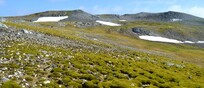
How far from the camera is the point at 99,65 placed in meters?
39.7

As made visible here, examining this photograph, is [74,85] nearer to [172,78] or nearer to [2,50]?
[2,50]

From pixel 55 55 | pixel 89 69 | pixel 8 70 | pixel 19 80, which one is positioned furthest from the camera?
pixel 55 55

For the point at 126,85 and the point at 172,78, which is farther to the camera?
the point at 172,78

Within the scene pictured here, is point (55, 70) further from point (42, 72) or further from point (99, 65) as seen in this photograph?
point (99, 65)

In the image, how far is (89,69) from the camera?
35438 millimetres

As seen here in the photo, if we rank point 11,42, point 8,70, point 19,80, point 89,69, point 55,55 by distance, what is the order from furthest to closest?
point 11,42, point 55,55, point 89,69, point 8,70, point 19,80

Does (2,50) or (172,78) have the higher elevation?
(2,50)

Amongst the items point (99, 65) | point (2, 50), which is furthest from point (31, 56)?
point (99, 65)

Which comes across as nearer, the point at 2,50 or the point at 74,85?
the point at 74,85

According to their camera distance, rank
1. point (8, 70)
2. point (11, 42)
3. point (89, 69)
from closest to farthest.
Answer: point (8, 70) → point (89, 69) → point (11, 42)

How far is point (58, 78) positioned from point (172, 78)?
53.5 ft

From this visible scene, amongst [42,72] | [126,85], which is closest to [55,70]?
[42,72]

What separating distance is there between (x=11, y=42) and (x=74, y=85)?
1830 centimetres

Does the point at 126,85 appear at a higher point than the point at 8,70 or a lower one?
lower
